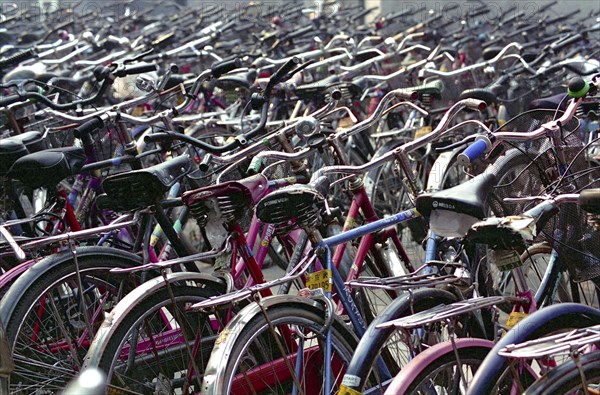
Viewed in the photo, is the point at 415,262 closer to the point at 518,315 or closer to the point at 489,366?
the point at 518,315

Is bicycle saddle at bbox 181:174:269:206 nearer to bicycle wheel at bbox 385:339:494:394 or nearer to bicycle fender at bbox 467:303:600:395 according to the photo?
bicycle wheel at bbox 385:339:494:394

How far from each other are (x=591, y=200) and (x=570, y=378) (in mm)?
516

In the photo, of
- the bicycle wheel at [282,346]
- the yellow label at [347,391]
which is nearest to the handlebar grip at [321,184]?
the bicycle wheel at [282,346]

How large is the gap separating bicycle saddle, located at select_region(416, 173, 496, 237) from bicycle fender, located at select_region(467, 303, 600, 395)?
1.16 ft

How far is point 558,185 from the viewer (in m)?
3.30

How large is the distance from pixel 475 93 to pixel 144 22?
36.1 feet

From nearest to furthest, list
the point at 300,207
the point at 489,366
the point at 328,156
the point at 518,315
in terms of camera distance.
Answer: the point at 489,366, the point at 518,315, the point at 300,207, the point at 328,156

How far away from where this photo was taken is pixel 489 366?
2729mm

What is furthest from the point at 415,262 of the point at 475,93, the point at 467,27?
the point at 467,27

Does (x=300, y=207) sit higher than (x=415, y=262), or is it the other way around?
(x=300, y=207)

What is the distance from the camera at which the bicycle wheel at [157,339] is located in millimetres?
3539

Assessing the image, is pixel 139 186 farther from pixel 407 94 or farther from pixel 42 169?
pixel 407 94

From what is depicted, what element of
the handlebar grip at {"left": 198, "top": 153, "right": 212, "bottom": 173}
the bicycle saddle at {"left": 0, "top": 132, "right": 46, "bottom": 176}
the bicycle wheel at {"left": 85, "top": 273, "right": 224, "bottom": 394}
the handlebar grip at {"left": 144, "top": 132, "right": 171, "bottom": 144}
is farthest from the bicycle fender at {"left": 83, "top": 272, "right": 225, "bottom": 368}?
the bicycle saddle at {"left": 0, "top": 132, "right": 46, "bottom": 176}

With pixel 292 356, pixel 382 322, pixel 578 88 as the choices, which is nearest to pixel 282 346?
pixel 292 356
